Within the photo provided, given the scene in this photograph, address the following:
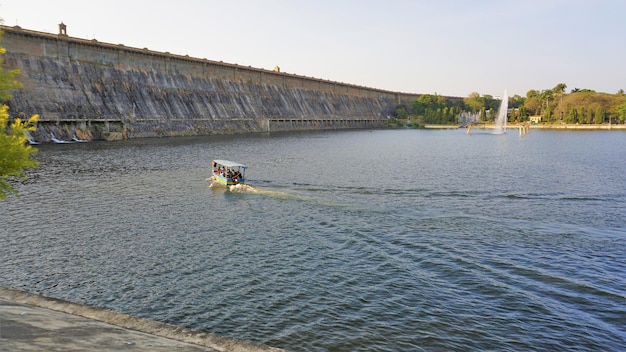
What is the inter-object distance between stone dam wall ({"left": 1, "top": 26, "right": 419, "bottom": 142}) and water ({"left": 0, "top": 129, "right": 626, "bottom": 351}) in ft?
147

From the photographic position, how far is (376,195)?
113 ft

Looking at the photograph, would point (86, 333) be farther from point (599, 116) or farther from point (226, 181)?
point (599, 116)

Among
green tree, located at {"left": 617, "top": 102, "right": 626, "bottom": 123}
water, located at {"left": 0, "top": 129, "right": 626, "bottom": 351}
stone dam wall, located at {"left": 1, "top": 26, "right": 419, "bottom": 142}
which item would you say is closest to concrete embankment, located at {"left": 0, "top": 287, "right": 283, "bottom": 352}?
water, located at {"left": 0, "top": 129, "right": 626, "bottom": 351}

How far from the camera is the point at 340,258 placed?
1972cm

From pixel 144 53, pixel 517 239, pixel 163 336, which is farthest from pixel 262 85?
pixel 163 336

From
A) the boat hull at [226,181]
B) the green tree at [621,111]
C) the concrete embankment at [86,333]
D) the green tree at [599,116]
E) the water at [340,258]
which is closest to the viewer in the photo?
the concrete embankment at [86,333]

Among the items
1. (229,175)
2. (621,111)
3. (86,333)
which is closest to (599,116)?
(621,111)

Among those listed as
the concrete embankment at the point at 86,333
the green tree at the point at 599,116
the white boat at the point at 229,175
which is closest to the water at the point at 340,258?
the white boat at the point at 229,175

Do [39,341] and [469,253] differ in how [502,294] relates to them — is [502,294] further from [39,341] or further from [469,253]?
[39,341]

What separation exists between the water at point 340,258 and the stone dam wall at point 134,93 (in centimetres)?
4492

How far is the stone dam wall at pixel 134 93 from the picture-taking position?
74.8 meters

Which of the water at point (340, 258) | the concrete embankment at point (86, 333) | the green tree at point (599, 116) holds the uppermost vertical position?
the green tree at point (599, 116)

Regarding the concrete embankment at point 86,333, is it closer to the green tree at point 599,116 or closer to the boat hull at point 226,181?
the boat hull at point 226,181

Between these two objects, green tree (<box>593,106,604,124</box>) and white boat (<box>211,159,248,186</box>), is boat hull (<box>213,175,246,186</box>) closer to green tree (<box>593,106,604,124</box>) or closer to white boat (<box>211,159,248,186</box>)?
white boat (<box>211,159,248,186</box>)
